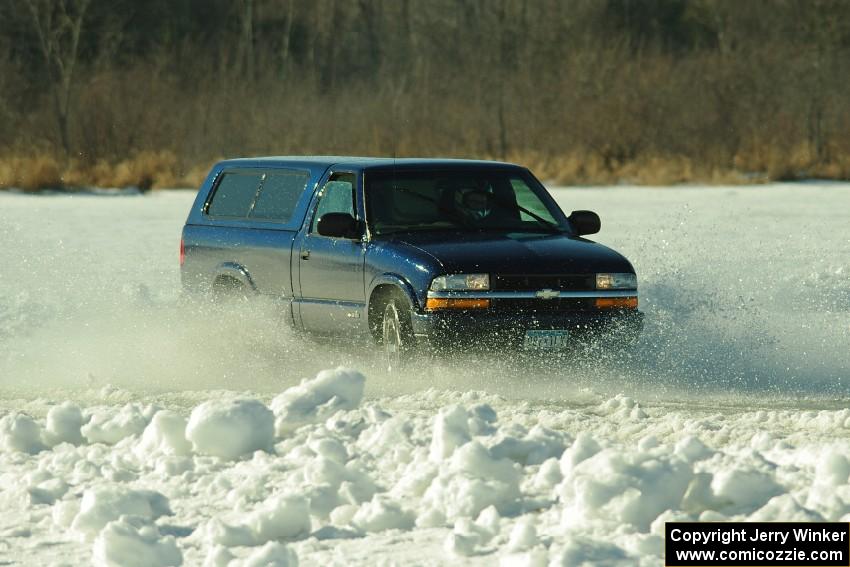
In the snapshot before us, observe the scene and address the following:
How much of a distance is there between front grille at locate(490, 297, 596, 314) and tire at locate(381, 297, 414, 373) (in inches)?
24.1

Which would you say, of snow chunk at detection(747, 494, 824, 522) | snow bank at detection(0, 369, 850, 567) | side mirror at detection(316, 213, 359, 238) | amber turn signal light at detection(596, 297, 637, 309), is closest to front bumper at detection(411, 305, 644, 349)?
amber turn signal light at detection(596, 297, 637, 309)

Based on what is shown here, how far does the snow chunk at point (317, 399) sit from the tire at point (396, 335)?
1.84 m

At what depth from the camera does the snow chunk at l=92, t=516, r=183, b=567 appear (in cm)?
591

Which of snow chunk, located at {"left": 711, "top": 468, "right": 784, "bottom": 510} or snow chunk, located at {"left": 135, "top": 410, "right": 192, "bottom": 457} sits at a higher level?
snow chunk, located at {"left": 711, "top": 468, "right": 784, "bottom": 510}

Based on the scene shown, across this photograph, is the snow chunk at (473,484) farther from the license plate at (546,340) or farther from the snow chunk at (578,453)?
the license plate at (546,340)

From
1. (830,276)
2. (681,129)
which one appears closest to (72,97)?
(681,129)

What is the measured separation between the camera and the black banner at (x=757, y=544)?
225 inches

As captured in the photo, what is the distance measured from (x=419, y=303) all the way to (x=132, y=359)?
3.00 m

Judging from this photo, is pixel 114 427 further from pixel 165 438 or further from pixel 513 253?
pixel 513 253

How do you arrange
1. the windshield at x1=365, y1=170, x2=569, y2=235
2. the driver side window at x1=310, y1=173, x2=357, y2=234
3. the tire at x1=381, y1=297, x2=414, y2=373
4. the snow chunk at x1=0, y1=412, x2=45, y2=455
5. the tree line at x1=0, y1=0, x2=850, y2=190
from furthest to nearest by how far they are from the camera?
the tree line at x1=0, y1=0, x2=850, y2=190 → the driver side window at x1=310, y1=173, x2=357, y2=234 → the windshield at x1=365, y1=170, x2=569, y2=235 → the tire at x1=381, y1=297, x2=414, y2=373 → the snow chunk at x1=0, y1=412, x2=45, y2=455

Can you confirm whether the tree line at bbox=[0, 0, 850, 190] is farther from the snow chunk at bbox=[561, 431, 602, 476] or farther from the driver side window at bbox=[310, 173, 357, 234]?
the snow chunk at bbox=[561, 431, 602, 476]

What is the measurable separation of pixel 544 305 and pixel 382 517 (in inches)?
173

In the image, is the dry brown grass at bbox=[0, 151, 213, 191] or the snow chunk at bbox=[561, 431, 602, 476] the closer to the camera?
the snow chunk at bbox=[561, 431, 602, 476]

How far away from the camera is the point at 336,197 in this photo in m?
11.6
